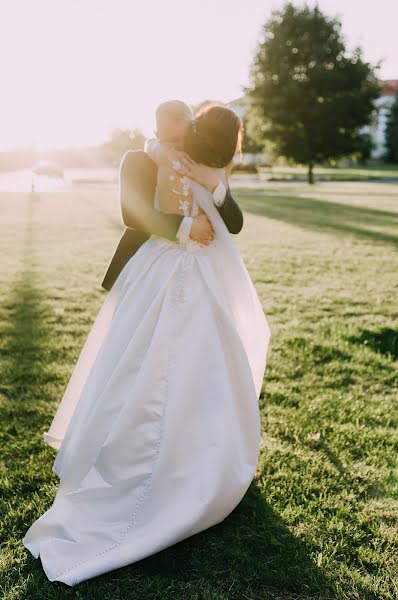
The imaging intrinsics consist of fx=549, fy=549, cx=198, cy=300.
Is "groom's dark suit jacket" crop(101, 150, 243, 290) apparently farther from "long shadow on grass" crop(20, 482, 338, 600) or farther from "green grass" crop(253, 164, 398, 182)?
"green grass" crop(253, 164, 398, 182)

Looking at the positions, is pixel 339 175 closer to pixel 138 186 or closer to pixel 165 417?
pixel 138 186

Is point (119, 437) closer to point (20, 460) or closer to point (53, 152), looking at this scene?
point (20, 460)

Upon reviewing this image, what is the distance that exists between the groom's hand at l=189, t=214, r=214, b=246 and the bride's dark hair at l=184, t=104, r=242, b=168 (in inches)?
11.3

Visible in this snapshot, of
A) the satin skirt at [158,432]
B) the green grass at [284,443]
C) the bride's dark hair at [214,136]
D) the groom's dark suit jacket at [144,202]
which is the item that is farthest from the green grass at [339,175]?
the satin skirt at [158,432]

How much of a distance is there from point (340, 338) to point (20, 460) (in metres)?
3.65

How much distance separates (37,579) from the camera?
8.35 feet

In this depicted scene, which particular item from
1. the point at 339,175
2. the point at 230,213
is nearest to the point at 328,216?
the point at 230,213

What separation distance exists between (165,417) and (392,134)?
80.2m

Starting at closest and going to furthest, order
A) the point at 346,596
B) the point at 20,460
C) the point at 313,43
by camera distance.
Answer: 1. the point at 346,596
2. the point at 20,460
3. the point at 313,43

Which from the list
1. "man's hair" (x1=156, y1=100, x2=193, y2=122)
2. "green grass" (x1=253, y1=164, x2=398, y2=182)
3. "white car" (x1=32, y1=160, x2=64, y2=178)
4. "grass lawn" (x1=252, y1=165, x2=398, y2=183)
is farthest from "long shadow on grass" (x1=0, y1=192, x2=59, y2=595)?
"grass lawn" (x1=252, y1=165, x2=398, y2=183)

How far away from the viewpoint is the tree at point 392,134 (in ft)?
243

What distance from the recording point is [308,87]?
3531 cm

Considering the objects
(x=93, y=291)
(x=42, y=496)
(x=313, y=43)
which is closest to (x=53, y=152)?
(x=313, y=43)

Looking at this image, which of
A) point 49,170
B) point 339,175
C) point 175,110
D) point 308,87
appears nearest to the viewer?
point 175,110
